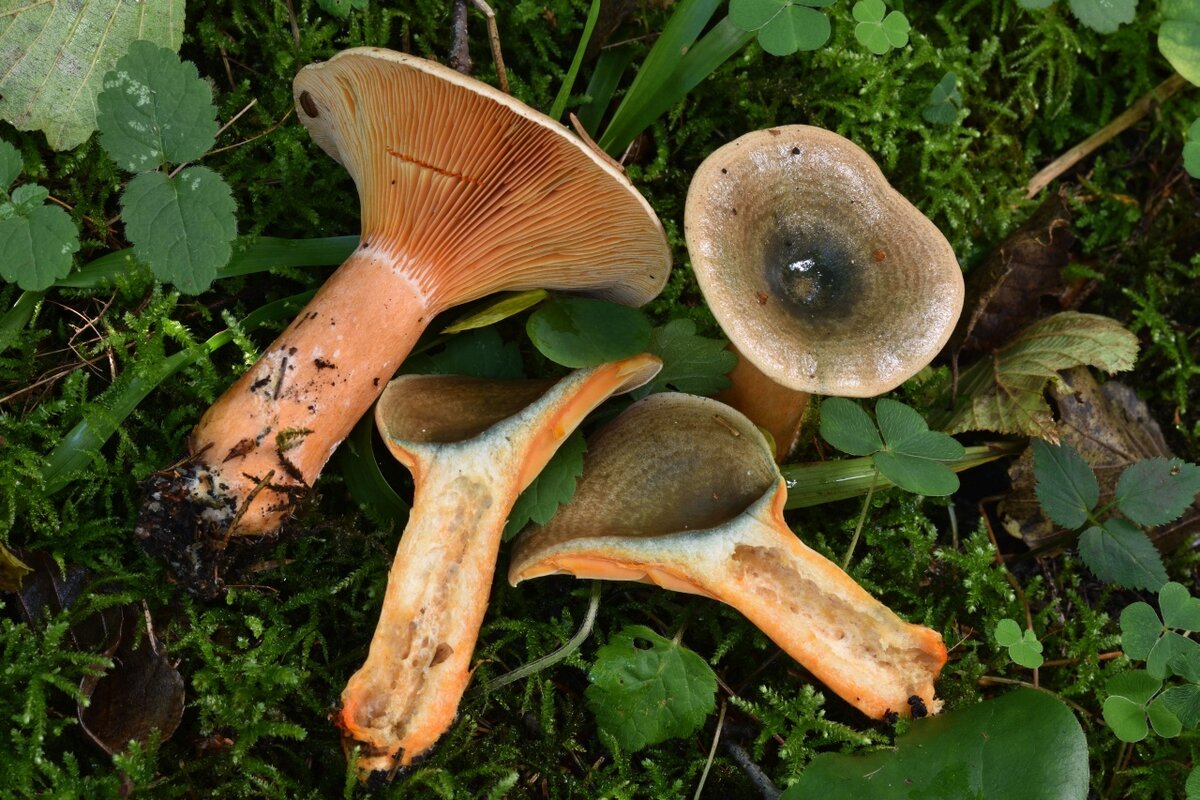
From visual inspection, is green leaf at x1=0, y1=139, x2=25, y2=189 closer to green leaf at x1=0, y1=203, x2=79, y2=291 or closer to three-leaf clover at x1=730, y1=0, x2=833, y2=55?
green leaf at x1=0, y1=203, x2=79, y2=291

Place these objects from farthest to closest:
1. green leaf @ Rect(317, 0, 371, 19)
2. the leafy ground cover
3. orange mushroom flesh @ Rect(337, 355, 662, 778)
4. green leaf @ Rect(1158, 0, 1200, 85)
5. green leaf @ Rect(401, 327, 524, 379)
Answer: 1. green leaf @ Rect(1158, 0, 1200, 85)
2. green leaf @ Rect(401, 327, 524, 379)
3. green leaf @ Rect(317, 0, 371, 19)
4. the leafy ground cover
5. orange mushroom flesh @ Rect(337, 355, 662, 778)

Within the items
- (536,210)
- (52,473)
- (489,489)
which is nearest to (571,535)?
(489,489)

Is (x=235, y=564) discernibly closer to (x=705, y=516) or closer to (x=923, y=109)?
(x=705, y=516)

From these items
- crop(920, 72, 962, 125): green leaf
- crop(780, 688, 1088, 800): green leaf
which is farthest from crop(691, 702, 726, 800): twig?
crop(920, 72, 962, 125): green leaf

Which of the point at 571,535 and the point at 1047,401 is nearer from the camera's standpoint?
the point at 571,535

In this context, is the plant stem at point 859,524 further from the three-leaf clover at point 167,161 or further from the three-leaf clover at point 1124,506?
the three-leaf clover at point 167,161
